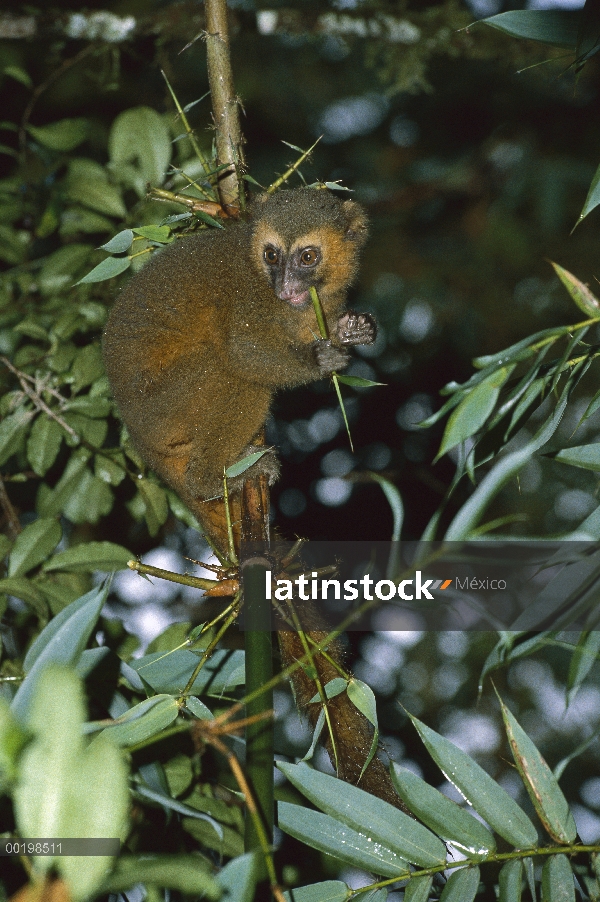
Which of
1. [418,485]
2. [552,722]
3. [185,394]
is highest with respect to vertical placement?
[185,394]

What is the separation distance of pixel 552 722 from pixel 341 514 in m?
1.57

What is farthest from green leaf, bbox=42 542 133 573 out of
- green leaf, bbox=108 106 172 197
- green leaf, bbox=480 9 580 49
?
green leaf, bbox=480 9 580 49

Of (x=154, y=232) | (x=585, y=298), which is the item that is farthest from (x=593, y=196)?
(x=154, y=232)

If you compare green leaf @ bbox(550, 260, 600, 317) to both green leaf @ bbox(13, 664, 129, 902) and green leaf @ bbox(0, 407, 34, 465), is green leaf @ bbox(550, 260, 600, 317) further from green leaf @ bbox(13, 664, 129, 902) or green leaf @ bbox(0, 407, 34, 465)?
green leaf @ bbox(0, 407, 34, 465)

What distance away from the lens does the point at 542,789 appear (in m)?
1.32

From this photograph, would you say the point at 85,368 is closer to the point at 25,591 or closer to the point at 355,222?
the point at 25,591

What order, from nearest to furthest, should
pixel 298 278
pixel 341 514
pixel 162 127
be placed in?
1. pixel 162 127
2. pixel 298 278
3. pixel 341 514

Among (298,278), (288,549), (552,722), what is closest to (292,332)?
(298,278)

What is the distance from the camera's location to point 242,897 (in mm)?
918

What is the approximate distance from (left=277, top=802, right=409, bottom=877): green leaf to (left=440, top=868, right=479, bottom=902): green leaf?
7cm

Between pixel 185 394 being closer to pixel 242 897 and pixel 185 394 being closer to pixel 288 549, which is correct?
pixel 288 549

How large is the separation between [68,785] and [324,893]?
0.75 meters

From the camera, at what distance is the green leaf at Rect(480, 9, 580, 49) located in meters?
1.32

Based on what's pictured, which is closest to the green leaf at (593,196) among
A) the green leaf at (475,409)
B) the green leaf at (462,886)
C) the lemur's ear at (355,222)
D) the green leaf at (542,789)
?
the green leaf at (475,409)
